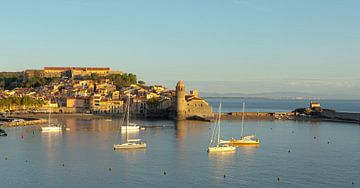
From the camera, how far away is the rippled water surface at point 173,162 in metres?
27.7

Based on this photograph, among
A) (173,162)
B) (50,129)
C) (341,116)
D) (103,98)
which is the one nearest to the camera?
(173,162)

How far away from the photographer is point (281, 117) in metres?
80.5

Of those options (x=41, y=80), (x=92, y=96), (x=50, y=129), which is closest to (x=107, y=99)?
(x=92, y=96)

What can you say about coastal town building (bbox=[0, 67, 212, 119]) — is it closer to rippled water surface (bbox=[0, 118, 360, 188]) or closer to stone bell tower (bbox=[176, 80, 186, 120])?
stone bell tower (bbox=[176, 80, 186, 120])

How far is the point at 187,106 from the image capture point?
77312 mm

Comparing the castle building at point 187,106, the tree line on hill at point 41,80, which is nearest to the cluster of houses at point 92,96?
the tree line on hill at point 41,80

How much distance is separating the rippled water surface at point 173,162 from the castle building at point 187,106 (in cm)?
2643

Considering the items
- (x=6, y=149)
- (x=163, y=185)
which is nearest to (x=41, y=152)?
(x=6, y=149)

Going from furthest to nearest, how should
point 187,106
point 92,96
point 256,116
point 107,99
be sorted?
point 92,96
point 107,99
point 256,116
point 187,106

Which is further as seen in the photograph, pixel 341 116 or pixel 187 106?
pixel 187 106

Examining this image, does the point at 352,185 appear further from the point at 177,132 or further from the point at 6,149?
the point at 177,132

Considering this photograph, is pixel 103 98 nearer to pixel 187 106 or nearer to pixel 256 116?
pixel 187 106

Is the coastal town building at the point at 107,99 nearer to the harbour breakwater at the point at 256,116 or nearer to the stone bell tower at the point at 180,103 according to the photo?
the stone bell tower at the point at 180,103

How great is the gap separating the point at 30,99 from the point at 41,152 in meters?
53.7
